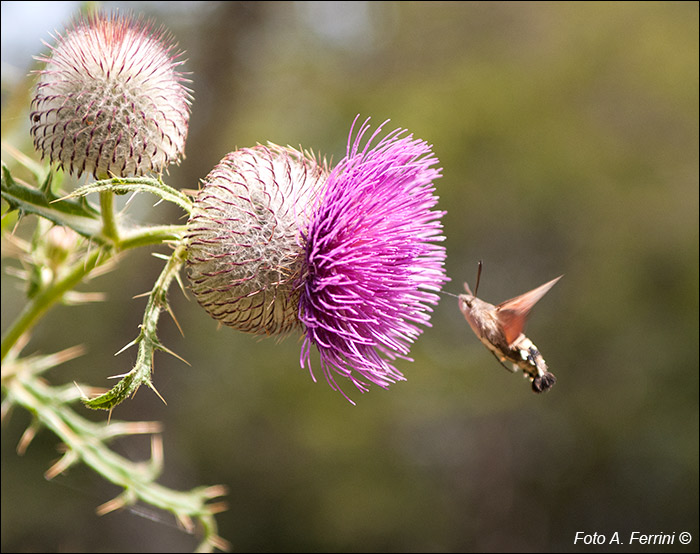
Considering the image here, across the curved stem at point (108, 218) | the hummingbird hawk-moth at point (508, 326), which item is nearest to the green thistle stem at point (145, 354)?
the curved stem at point (108, 218)

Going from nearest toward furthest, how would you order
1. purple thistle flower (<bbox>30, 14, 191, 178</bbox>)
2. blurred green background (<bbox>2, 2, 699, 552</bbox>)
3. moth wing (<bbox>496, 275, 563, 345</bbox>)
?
purple thistle flower (<bbox>30, 14, 191, 178</bbox>)
moth wing (<bbox>496, 275, 563, 345</bbox>)
blurred green background (<bbox>2, 2, 699, 552</bbox>)

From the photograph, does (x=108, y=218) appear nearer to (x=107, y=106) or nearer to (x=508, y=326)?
(x=107, y=106)

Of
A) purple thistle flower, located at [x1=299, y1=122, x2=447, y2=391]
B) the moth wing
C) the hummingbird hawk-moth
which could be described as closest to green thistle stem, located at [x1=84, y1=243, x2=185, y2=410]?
purple thistle flower, located at [x1=299, y1=122, x2=447, y2=391]

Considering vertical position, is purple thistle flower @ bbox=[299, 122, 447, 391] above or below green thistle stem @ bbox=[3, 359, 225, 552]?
above

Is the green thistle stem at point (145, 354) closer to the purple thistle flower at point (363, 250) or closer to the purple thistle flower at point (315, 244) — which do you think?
the purple thistle flower at point (315, 244)

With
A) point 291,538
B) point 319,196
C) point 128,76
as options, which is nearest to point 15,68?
point 128,76

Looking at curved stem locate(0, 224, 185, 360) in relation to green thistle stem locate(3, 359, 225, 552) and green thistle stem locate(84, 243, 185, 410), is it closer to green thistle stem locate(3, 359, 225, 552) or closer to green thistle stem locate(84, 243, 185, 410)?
green thistle stem locate(84, 243, 185, 410)
